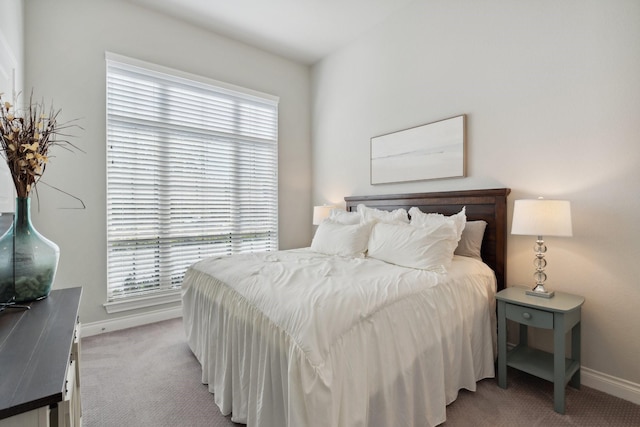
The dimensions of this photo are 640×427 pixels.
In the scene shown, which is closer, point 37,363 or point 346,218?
point 37,363

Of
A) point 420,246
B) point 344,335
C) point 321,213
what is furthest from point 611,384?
point 321,213

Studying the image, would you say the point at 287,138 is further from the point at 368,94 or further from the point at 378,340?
the point at 378,340

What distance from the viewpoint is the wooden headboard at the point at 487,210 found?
237 centimetres

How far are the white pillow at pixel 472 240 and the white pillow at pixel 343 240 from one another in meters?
0.77

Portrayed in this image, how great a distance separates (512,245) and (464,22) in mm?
1972

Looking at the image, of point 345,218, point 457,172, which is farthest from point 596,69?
point 345,218

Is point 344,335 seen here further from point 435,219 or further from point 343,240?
point 435,219

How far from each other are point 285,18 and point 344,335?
11.0 feet

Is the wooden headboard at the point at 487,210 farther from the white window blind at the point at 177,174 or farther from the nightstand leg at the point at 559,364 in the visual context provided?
the white window blind at the point at 177,174

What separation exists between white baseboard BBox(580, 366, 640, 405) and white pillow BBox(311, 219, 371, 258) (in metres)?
1.71

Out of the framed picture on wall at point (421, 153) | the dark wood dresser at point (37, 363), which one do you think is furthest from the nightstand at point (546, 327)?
the dark wood dresser at point (37, 363)

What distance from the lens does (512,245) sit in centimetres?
238

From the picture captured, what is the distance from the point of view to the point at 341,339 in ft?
4.22

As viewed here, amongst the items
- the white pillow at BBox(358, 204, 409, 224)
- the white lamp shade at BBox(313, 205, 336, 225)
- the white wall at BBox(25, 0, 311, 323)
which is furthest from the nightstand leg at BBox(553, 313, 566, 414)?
the white wall at BBox(25, 0, 311, 323)
